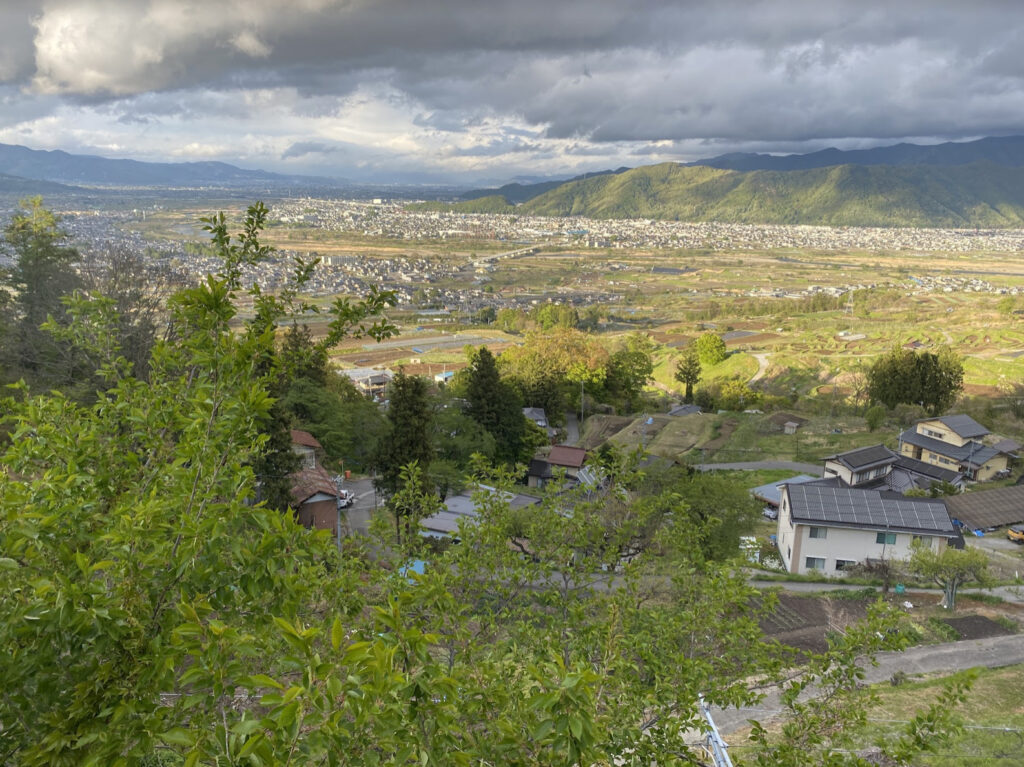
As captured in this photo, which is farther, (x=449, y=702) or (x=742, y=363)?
(x=742, y=363)

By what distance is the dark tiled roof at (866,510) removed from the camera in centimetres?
2165

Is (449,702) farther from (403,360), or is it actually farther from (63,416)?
(403,360)

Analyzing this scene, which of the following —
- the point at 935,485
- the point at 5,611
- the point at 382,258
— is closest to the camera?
the point at 5,611

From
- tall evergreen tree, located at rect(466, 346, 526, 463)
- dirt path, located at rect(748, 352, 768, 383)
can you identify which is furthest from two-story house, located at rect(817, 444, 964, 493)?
dirt path, located at rect(748, 352, 768, 383)

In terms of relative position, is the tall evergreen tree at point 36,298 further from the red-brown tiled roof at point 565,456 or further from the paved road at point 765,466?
the paved road at point 765,466

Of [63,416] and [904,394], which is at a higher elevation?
[63,416]

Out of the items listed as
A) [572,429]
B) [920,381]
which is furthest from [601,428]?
[920,381]

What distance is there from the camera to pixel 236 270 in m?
3.71

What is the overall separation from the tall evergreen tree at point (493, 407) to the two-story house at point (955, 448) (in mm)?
21594

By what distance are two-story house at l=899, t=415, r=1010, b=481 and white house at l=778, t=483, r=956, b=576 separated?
12.7 metres

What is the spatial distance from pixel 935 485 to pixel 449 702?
3436 cm

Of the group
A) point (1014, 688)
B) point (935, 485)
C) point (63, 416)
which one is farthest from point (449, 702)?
point (935, 485)

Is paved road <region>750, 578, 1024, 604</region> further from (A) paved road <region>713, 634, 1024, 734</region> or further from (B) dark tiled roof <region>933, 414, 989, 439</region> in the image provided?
(B) dark tiled roof <region>933, 414, 989, 439</region>

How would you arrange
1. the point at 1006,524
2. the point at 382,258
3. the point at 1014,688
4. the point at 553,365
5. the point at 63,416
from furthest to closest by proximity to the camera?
the point at 382,258
the point at 553,365
the point at 1006,524
the point at 1014,688
the point at 63,416
